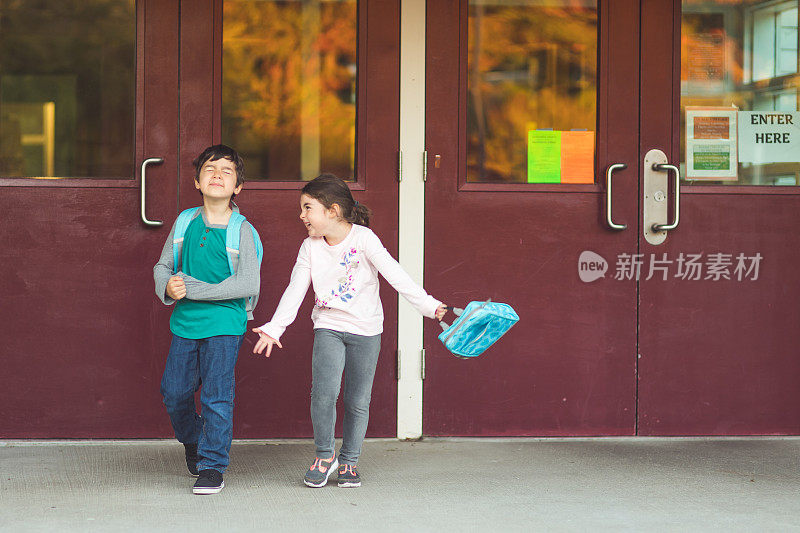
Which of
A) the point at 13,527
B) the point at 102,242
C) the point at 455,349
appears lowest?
the point at 13,527

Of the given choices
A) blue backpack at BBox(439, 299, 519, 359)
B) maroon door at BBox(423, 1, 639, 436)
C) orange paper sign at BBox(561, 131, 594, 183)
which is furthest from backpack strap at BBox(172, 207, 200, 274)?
orange paper sign at BBox(561, 131, 594, 183)

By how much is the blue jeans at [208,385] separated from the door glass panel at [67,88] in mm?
1204

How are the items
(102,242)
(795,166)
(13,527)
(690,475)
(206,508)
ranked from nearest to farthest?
(13,527)
(206,508)
(690,475)
(102,242)
(795,166)

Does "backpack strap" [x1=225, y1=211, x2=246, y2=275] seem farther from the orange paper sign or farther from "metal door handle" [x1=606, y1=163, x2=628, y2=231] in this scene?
"metal door handle" [x1=606, y1=163, x2=628, y2=231]

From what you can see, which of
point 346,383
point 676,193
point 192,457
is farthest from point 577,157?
point 192,457

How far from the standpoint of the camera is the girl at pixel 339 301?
4.43 meters

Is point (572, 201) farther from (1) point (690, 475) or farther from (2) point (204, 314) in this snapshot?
(2) point (204, 314)

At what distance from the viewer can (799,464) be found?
504cm

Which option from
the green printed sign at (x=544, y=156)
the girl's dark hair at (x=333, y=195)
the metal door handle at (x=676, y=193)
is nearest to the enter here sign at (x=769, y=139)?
the metal door handle at (x=676, y=193)

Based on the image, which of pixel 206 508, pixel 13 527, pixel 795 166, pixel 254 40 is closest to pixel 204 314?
pixel 206 508

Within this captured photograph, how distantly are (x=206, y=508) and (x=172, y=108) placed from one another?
2.04 meters

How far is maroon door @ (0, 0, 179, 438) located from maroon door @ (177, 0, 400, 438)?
222mm

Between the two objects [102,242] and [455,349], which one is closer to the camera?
[455,349]

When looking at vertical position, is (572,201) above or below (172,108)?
below
